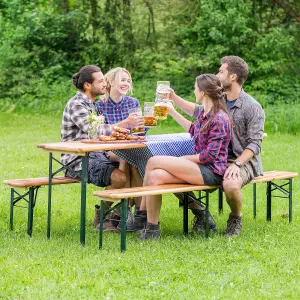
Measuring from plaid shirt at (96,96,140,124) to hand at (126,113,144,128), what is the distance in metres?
0.70

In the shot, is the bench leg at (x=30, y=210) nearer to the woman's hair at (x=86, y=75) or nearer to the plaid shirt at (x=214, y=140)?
the woman's hair at (x=86, y=75)

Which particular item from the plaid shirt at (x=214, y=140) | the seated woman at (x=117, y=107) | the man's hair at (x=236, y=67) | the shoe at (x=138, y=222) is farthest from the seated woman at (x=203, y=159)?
the seated woman at (x=117, y=107)

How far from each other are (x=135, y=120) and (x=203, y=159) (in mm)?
640

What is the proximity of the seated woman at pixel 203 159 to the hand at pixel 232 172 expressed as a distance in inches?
1.6

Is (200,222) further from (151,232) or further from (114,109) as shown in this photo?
(114,109)

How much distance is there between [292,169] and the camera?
34.7 feet

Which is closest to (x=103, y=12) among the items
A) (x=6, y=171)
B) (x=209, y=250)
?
(x=6, y=171)

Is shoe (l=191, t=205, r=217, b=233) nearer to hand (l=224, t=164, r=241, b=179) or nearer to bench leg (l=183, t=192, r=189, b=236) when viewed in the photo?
bench leg (l=183, t=192, r=189, b=236)

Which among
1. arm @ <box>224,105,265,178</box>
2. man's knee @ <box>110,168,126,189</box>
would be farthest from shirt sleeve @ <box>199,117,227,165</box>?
man's knee @ <box>110,168,126,189</box>

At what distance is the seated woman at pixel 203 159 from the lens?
21.7ft

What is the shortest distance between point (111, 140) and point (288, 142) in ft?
23.5

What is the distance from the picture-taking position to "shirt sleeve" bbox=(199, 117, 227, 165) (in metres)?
6.60

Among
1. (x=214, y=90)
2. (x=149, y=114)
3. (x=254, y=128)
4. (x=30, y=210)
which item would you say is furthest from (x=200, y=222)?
(x=30, y=210)

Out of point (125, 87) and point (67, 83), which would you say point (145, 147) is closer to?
point (125, 87)
